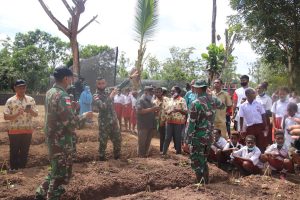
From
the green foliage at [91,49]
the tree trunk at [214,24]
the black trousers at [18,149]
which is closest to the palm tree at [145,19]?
the black trousers at [18,149]

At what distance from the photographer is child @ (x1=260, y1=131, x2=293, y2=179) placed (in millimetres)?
6324

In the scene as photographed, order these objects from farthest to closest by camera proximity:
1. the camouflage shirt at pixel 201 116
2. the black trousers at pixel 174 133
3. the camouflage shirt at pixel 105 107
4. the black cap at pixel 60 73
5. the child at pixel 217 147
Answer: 1. the black trousers at pixel 174 133
2. the child at pixel 217 147
3. the camouflage shirt at pixel 105 107
4. the camouflage shirt at pixel 201 116
5. the black cap at pixel 60 73

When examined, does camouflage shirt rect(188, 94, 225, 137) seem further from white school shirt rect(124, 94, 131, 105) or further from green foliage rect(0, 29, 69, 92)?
green foliage rect(0, 29, 69, 92)

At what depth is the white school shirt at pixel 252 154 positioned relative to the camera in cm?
637

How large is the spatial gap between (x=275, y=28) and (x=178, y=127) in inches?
390

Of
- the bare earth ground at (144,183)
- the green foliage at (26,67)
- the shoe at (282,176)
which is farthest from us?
the green foliage at (26,67)

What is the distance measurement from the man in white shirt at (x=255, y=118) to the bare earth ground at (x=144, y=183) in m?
0.99

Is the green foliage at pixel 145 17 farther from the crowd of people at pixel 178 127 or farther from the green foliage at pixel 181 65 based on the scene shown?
the green foliage at pixel 181 65

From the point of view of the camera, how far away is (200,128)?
522cm

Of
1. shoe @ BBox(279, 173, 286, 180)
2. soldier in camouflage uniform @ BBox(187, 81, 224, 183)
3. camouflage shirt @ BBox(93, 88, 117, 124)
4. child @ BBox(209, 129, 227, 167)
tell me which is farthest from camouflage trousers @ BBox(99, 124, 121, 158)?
shoe @ BBox(279, 173, 286, 180)

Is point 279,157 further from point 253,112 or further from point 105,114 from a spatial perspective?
point 105,114

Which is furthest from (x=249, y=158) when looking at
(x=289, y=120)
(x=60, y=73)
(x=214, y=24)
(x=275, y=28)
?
(x=214, y=24)

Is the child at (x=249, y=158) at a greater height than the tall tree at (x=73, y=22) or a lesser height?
lesser


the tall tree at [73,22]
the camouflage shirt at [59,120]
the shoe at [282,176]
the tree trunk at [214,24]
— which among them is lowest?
the shoe at [282,176]
